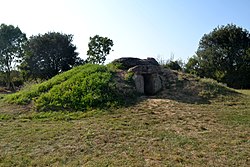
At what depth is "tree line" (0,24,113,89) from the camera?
27625 millimetres

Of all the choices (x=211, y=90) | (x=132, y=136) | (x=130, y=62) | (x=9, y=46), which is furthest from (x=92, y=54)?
(x=132, y=136)

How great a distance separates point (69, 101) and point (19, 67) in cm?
2227

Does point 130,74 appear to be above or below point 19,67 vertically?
below

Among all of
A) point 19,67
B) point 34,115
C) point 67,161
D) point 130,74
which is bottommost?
point 67,161

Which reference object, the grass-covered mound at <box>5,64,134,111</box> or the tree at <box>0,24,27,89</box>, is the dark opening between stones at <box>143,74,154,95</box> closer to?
the grass-covered mound at <box>5,64,134,111</box>

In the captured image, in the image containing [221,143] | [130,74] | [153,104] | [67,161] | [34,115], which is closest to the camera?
[67,161]

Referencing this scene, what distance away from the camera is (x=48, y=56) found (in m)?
28.3

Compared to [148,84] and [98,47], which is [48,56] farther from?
[148,84]

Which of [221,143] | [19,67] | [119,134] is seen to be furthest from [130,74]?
[19,67]

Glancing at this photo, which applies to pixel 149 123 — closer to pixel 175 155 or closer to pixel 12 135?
pixel 175 155

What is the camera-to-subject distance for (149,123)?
6.67 meters

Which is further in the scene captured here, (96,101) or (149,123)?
(96,101)

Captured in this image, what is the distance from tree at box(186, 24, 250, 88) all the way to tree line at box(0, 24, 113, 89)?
9.60 metres

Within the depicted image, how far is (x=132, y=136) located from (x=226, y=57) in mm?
23606
